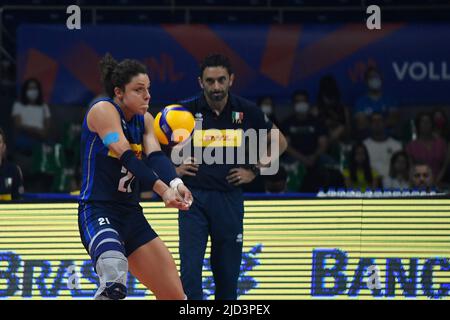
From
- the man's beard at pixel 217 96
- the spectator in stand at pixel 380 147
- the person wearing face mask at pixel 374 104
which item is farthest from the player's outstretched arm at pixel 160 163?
the person wearing face mask at pixel 374 104

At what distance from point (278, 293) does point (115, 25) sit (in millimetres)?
5820

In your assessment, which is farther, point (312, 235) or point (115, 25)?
point (115, 25)

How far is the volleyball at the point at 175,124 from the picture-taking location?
30.2 ft

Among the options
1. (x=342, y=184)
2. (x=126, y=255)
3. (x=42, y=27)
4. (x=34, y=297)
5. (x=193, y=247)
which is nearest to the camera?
(x=126, y=255)

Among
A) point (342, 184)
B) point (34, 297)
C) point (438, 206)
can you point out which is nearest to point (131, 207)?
point (34, 297)

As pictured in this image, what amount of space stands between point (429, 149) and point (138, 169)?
22.2 feet

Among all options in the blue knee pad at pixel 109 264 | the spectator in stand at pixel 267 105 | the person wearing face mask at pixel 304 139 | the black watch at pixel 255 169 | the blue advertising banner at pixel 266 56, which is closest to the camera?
the blue knee pad at pixel 109 264

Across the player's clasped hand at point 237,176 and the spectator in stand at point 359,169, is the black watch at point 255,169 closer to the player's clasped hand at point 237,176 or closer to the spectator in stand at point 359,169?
the player's clasped hand at point 237,176

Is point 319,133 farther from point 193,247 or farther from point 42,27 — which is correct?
point 193,247

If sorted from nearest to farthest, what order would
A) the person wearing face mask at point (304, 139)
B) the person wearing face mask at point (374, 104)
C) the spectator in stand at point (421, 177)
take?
the spectator in stand at point (421, 177), the person wearing face mask at point (304, 139), the person wearing face mask at point (374, 104)

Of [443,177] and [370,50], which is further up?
[370,50]

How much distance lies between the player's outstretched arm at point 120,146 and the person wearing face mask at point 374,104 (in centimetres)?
667

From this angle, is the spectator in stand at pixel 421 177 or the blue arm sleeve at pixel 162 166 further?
the spectator in stand at pixel 421 177

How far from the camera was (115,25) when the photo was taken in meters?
14.8
